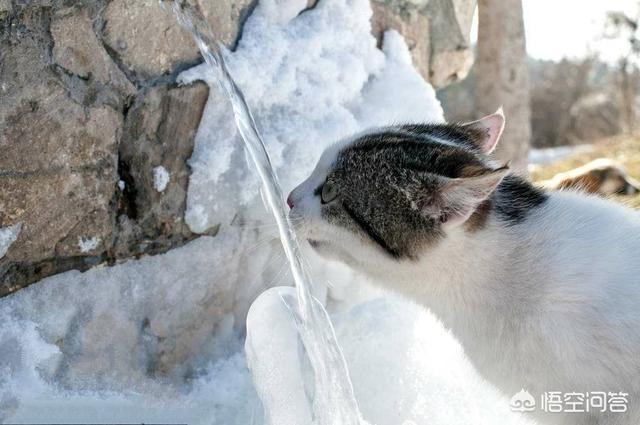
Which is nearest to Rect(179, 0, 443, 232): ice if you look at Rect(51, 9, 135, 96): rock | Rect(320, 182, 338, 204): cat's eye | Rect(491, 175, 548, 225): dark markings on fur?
Rect(51, 9, 135, 96): rock

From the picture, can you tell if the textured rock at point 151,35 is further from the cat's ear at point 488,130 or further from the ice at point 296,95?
the cat's ear at point 488,130

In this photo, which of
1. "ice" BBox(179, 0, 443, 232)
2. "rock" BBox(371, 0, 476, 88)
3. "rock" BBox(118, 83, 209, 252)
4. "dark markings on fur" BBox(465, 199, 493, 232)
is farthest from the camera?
"rock" BBox(371, 0, 476, 88)

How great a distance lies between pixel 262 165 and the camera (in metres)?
2.63

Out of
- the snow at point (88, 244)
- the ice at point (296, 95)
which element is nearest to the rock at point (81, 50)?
the ice at point (296, 95)

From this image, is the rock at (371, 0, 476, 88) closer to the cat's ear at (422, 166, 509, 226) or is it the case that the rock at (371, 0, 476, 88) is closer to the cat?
the cat

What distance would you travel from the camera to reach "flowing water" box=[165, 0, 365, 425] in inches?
93.0

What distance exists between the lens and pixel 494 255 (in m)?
2.07

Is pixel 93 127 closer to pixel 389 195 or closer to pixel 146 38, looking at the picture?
pixel 146 38

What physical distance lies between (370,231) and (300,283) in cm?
44

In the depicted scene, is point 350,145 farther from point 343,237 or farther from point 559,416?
point 559,416

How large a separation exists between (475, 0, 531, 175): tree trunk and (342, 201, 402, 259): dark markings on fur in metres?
3.16

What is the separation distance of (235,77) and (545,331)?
1.42m

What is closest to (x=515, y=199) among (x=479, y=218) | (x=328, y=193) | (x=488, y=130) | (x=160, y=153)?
(x=479, y=218)

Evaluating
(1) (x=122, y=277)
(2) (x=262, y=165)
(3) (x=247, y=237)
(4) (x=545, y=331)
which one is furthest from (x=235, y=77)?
(4) (x=545, y=331)
